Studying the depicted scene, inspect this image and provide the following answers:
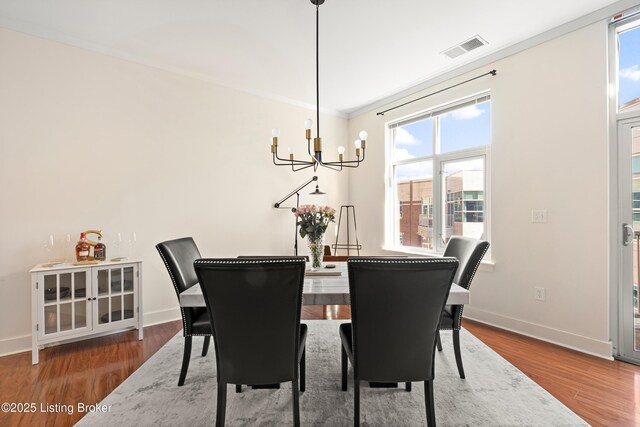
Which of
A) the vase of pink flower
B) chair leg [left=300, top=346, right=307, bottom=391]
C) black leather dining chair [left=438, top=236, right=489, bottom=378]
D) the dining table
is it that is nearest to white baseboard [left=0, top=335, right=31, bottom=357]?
the dining table

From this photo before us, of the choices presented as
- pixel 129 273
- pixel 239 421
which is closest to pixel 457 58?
pixel 239 421

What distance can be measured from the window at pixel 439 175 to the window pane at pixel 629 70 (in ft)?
3.42

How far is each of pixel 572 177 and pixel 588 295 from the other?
1.00 meters

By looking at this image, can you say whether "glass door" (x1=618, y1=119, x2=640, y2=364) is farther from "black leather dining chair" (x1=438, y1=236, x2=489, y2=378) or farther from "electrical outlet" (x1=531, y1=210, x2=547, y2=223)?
"black leather dining chair" (x1=438, y1=236, x2=489, y2=378)

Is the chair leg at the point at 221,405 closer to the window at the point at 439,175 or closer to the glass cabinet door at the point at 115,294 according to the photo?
the glass cabinet door at the point at 115,294

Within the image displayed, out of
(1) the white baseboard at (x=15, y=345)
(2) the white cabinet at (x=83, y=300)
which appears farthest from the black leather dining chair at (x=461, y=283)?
(1) the white baseboard at (x=15, y=345)

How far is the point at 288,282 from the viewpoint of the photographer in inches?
58.4

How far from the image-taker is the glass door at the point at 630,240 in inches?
92.8

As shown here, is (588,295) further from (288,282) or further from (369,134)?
(369,134)

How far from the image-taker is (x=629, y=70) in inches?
95.2

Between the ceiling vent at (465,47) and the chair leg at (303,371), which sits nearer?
the chair leg at (303,371)

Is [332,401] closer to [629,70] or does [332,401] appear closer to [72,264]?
[72,264]

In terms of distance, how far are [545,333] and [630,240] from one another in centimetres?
103

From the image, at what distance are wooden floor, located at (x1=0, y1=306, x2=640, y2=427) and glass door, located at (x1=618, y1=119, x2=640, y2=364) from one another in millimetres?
226
